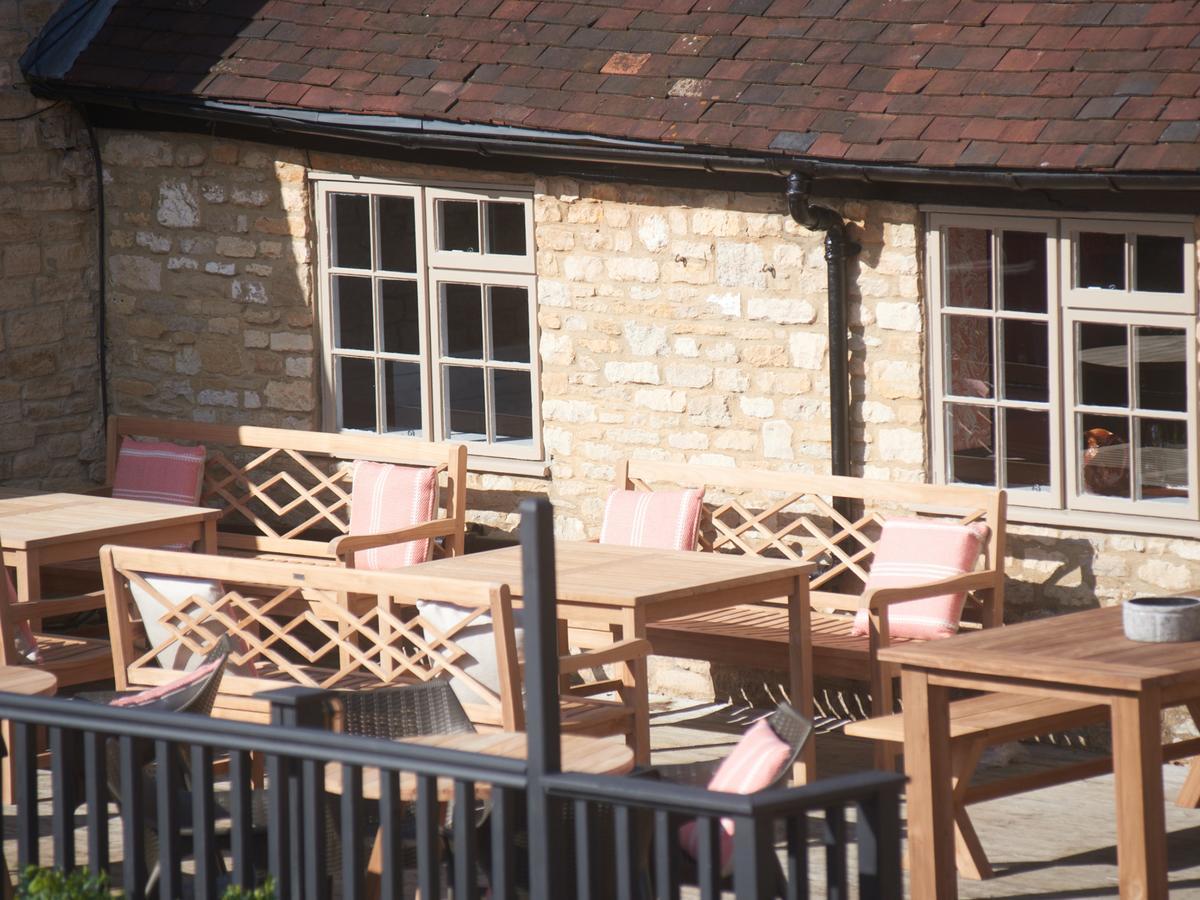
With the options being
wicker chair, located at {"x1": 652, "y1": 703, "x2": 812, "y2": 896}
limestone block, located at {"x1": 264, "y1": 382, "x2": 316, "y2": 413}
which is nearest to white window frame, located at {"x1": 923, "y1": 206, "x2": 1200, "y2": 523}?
wicker chair, located at {"x1": 652, "y1": 703, "x2": 812, "y2": 896}

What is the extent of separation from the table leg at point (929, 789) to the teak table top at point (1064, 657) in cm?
11

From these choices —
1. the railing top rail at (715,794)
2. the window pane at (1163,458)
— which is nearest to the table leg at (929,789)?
the railing top rail at (715,794)

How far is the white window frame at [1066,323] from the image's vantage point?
7.81 m

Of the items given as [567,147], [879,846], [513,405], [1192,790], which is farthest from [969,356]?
[879,846]

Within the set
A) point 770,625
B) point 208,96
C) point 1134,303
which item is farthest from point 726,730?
point 208,96

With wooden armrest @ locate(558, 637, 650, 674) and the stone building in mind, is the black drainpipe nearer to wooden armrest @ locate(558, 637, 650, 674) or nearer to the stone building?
the stone building

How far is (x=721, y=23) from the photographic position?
917 centimetres

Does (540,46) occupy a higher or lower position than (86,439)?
higher

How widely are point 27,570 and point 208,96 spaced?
2885 mm

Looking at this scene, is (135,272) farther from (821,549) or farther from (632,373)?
(821,549)

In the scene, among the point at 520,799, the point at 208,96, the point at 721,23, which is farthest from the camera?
the point at 208,96

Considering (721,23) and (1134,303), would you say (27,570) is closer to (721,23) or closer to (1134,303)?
(721,23)

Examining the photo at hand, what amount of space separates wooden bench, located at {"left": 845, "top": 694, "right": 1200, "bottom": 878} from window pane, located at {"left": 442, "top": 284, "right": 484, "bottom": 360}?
12.4 feet

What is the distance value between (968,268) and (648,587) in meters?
2.13
